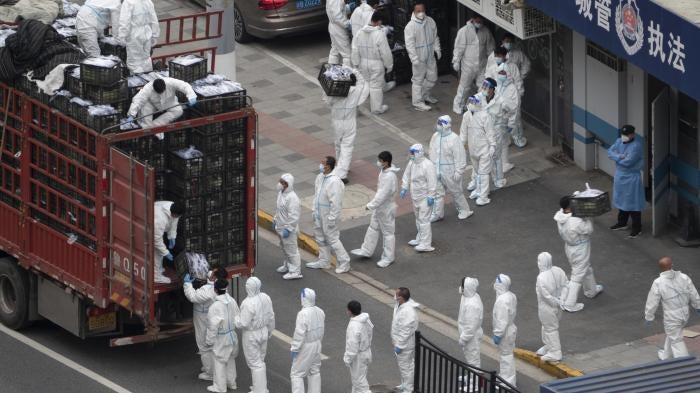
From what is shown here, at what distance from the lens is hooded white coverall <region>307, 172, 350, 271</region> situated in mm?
24625

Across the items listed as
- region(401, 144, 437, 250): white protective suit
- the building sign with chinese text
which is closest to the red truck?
region(401, 144, 437, 250): white protective suit

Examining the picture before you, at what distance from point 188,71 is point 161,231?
210 centimetres

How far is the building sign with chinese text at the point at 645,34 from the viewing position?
22.7m

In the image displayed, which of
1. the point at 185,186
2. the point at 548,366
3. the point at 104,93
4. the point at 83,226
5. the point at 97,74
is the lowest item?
the point at 548,366

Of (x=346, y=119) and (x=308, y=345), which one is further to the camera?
(x=346, y=119)

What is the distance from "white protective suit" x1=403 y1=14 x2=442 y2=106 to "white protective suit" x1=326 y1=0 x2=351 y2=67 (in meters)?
1.10

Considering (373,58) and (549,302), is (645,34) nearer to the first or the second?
(549,302)

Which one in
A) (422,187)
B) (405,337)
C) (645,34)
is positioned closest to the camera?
(405,337)

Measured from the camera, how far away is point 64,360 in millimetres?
22641

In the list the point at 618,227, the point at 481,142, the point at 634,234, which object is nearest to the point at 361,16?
the point at 481,142

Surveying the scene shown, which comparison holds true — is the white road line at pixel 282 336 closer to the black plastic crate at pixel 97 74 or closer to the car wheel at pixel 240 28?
the black plastic crate at pixel 97 74

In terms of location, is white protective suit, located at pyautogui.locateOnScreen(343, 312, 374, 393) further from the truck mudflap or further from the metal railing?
the truck mudflap

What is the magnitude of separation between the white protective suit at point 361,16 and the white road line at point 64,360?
906 centimetres

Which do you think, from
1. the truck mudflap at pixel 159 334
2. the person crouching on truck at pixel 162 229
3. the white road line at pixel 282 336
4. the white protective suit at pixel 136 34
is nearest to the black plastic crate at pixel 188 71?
the white protective suit at pixel 136 34
